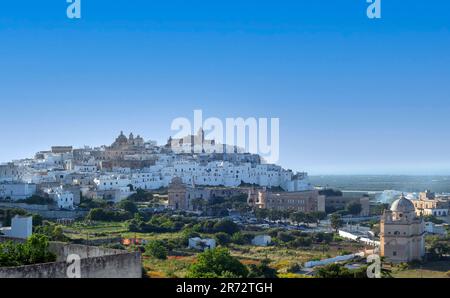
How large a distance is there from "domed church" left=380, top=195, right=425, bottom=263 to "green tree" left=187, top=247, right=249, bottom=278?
30.5 ft

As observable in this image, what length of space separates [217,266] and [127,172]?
3041cm

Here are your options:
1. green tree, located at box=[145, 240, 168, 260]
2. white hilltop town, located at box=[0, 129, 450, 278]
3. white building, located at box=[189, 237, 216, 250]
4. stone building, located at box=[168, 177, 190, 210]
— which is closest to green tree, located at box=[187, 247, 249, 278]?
white hilltop town, located at box=[0, 129, 450, 278]

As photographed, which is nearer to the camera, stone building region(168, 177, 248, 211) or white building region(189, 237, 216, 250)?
white building region(189, 237, 216, 250)

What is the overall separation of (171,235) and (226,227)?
8.62ft

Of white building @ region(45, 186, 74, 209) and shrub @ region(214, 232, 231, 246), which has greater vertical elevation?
white building @ region(45, 186, 74, 209)

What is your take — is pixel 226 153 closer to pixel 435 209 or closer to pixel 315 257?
pixel 435 209

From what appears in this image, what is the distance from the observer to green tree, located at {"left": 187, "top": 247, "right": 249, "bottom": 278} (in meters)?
14.7

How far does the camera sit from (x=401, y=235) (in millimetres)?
23875

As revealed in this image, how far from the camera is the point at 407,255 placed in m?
23.6

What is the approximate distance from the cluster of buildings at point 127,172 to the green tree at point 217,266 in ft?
63.6

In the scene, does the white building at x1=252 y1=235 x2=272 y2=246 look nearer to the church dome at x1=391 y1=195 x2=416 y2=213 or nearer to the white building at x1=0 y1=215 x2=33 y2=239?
the church dome at x1=391 y1=195 x2=416 y2=213

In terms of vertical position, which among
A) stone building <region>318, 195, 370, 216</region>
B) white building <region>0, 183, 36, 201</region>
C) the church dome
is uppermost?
white building <region>0, 183, 36, 201</region>

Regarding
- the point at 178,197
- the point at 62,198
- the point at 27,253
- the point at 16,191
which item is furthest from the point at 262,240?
the point at 16,191
